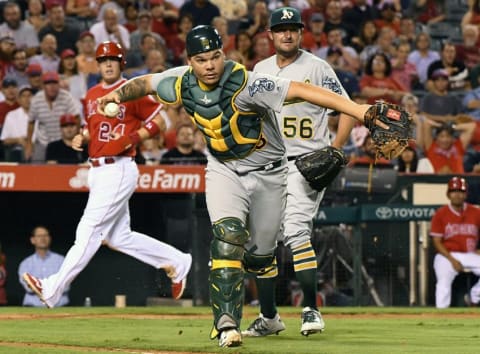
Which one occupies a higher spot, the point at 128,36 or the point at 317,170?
the point at 128,36

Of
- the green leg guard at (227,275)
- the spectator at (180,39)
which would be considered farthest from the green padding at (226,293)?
the spectator at (180,39)

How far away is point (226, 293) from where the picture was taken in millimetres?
7023

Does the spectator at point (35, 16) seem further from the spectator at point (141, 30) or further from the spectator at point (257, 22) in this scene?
the spectator at point (257, 22)

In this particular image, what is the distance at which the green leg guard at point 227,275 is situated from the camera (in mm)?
7023

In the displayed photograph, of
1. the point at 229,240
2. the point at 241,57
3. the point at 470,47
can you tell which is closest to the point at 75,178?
the point at 241,57

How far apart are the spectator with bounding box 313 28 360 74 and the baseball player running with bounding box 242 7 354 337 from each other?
9.51 m

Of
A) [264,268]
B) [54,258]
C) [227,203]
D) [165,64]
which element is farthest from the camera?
[165,64]

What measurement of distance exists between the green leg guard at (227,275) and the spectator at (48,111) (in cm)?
772

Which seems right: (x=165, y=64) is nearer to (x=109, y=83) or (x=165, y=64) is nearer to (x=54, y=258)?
(x=54, y=258)

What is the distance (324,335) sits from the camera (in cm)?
828

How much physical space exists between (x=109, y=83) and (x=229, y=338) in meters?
4.21

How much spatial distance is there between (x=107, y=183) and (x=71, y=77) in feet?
19.2

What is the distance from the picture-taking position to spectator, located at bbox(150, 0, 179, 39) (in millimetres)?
18297

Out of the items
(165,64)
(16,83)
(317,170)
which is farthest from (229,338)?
(165,64)
